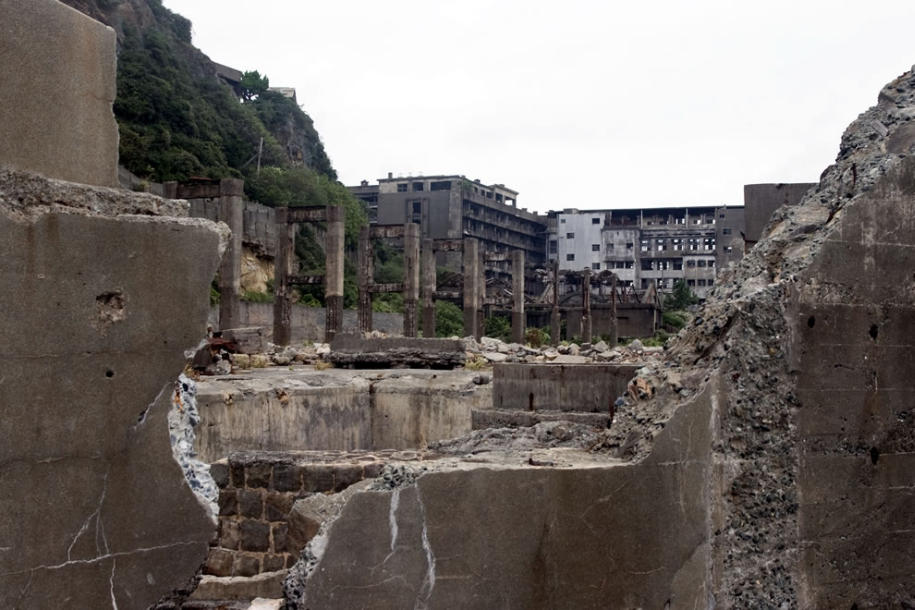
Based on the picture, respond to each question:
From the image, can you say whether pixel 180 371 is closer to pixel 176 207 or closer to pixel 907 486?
pixel 176 207

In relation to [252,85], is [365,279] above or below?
below

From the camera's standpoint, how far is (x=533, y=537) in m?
4.11

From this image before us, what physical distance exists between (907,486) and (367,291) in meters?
25.6

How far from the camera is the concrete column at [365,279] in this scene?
2916cm

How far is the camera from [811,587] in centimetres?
466

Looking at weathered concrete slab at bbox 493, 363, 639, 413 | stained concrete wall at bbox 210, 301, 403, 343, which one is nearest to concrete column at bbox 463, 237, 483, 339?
stained concrete wall at bbox 210, 301, 403, 343

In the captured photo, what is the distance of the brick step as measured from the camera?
928cm

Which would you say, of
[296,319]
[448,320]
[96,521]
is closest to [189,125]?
[296,319]

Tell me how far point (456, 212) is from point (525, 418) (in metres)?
61.1

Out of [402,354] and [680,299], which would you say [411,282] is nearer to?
[402,354]

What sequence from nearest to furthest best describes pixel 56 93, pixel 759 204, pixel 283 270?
pixel 56 93, pixel 759 204, pixel 283 270

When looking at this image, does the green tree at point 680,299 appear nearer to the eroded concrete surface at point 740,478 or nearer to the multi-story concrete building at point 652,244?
the multi-story concrete building at point 652,244

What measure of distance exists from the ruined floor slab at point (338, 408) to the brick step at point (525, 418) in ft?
6.65

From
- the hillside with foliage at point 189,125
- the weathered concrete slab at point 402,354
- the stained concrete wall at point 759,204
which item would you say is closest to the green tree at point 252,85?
the hillside with foliage at point 189,125
